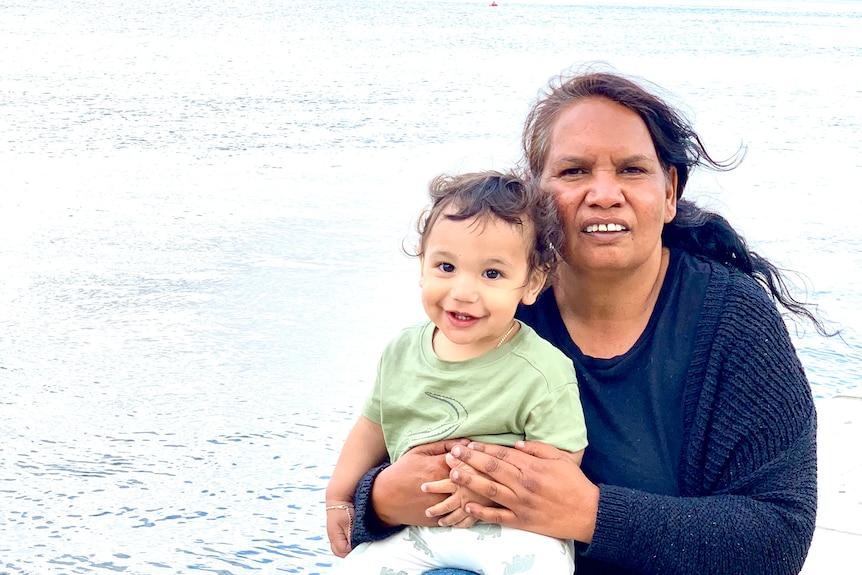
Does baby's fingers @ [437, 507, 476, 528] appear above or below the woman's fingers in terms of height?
below

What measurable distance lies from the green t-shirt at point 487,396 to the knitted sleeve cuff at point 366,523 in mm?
104

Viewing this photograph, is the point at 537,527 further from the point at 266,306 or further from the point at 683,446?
the point at 266,306

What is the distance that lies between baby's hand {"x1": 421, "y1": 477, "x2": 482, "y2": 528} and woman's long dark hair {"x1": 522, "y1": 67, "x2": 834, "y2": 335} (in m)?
0.67

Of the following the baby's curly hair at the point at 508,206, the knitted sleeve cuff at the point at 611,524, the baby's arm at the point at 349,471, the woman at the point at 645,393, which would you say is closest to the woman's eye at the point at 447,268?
the baby's curly hair at the point at 508,206

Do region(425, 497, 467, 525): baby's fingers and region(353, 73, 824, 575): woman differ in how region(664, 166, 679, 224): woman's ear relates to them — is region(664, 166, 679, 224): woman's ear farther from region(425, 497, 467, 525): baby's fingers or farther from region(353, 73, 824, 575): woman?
region(425, 497, 467, 525): baby's fingers

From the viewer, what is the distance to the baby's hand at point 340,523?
243 centimetres

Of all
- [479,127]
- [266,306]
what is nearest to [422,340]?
[266,306]

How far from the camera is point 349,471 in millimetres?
2449

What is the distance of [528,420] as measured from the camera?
7.29ft

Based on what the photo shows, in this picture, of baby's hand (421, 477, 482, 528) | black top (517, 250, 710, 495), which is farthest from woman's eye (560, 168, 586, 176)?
baby's hand (421, 477, 482, 528)

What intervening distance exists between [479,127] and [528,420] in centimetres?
933

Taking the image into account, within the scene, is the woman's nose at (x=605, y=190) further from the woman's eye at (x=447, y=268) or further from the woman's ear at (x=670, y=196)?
the woman's eye at (x=447, y=268)

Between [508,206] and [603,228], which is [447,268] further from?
[603,228]

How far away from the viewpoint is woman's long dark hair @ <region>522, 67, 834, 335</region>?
2.41 m
